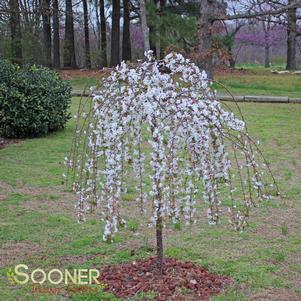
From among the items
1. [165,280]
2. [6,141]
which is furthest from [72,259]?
[6,141]

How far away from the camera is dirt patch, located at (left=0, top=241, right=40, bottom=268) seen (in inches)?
130

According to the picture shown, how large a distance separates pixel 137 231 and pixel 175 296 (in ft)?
3.68

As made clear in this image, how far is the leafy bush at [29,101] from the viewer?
7.20m

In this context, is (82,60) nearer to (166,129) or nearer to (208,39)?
(208,39)

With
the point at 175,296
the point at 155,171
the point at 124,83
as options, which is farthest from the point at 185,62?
the point at 175,296

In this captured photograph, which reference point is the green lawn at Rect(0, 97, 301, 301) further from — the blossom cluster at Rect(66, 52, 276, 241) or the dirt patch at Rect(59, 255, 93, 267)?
the blossom cluster at Rect(66, 52, 276, 241)

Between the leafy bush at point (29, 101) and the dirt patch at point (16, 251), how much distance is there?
3.91m

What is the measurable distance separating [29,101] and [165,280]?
4871mm

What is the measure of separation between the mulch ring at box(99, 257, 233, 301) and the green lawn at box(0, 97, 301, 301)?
0.08 m

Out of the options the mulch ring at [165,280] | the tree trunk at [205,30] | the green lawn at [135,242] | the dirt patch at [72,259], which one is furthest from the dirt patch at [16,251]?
the tree trunk at [205,30]

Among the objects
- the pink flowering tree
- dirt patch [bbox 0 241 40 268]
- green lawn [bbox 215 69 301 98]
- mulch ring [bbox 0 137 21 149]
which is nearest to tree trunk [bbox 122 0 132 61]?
green lawn [bbox 215 69 301 98]

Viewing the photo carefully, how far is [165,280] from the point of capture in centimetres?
290

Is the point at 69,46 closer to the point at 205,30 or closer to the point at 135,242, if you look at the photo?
the point at 205,30

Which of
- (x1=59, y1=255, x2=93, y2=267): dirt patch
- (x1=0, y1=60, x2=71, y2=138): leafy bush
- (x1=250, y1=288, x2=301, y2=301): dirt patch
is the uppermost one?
(x1=0, y1=60, x2=71, y2=138): leafy bush
